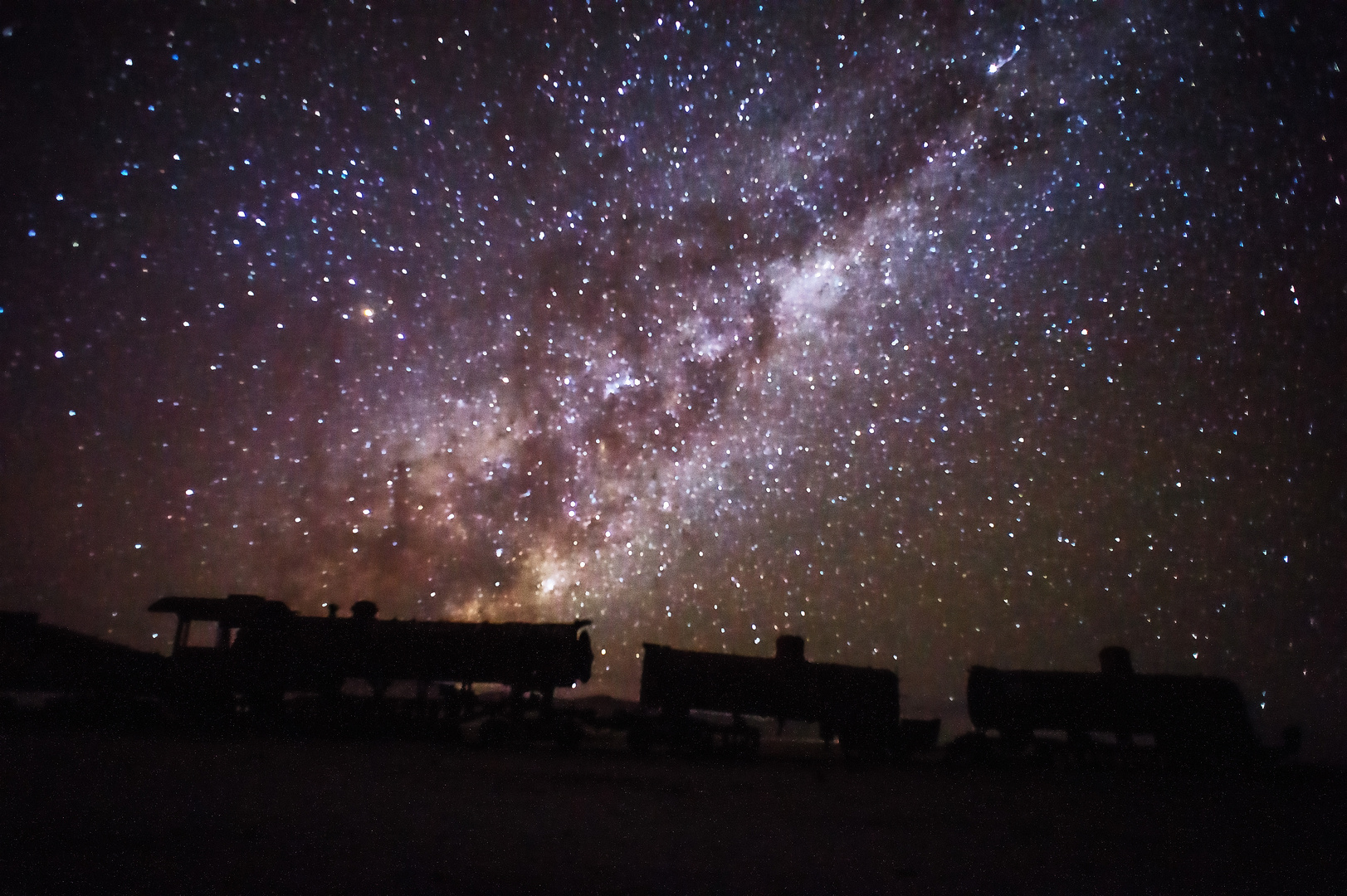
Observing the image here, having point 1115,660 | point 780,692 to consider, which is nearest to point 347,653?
point 780,692

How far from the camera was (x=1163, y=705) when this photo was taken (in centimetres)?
2469

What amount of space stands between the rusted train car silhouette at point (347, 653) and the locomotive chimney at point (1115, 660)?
20.8m

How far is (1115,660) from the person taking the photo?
27.6 m

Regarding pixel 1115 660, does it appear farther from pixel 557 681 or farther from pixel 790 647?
pixel 557 681

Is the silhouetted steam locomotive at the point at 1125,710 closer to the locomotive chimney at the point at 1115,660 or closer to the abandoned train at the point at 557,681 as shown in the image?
the abandoned train at the point at 557,681

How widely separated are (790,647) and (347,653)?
48.7 feet

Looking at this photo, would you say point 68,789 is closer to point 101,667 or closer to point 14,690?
point 101,667

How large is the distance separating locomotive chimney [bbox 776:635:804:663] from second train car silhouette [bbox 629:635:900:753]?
0.12 ft

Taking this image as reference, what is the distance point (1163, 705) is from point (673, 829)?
23.8 meters

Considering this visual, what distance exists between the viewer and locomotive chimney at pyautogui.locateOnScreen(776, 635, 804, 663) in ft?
81.9

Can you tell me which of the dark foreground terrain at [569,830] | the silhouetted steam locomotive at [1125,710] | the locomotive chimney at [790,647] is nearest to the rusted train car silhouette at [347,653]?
the dark foreground terrain at [569,830]

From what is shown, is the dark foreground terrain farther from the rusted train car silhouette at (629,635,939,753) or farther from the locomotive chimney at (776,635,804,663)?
the locomotive chimney at (776,635,804,663)

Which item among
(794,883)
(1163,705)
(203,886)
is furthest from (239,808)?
(1163,705)

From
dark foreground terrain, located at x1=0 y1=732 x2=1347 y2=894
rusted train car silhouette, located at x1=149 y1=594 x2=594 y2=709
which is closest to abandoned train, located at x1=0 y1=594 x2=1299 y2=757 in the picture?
rusted train car silhouette, located at x1=149 y1=594 x2=594 y2=709
